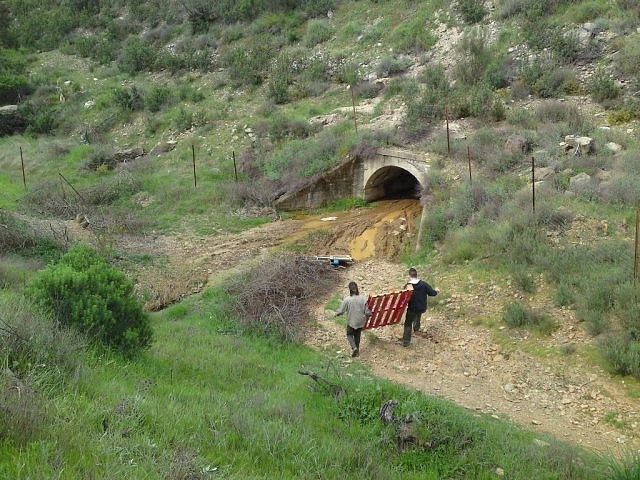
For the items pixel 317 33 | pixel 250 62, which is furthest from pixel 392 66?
pixel 250 62

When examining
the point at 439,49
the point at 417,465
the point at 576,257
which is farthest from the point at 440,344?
the point at 439,49

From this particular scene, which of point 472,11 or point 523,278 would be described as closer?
point 523,278

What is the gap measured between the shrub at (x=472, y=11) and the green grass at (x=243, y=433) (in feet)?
63.1

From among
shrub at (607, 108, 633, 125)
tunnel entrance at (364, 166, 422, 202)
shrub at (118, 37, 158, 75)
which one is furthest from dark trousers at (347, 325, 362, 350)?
shrub at (118, 37, 158, 75)

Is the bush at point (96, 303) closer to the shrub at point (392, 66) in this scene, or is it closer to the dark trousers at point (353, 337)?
the dark trousers at point (353, 337)

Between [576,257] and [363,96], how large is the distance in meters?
13.7

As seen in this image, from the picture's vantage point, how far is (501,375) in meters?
8.25

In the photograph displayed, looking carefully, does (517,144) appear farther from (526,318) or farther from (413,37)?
(413,37)

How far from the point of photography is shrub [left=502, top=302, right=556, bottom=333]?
8914 mm

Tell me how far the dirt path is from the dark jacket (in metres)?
0.65

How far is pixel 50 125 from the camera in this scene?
26.9 metres

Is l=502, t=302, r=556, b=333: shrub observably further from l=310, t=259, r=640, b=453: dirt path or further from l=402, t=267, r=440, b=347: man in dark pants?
l=402, t=267, r=440, b=347: man in dark pants

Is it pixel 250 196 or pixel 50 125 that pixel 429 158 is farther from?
pixel 50 125

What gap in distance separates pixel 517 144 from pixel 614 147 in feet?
7.56
